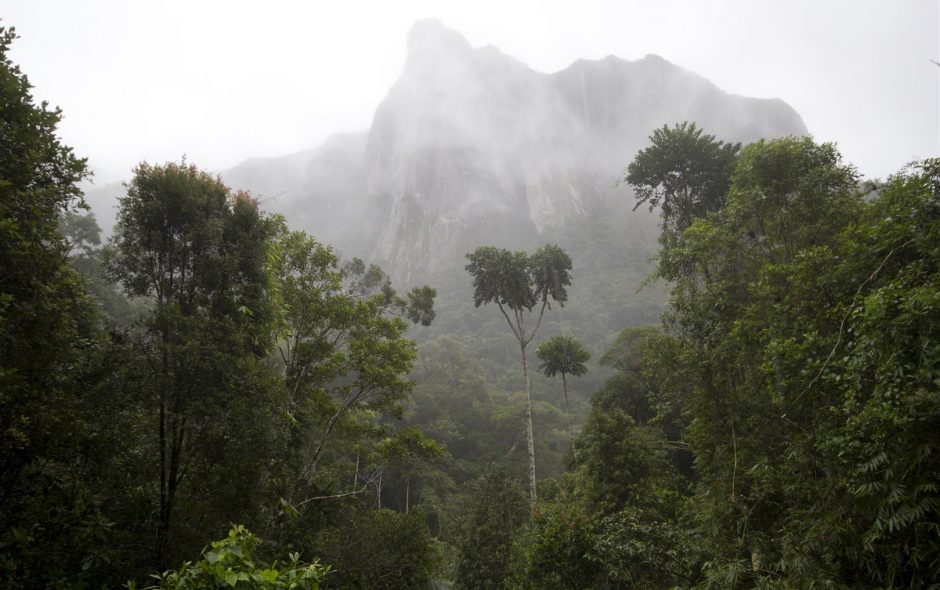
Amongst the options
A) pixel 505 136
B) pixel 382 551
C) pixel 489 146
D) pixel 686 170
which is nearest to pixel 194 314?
pixel 382 551

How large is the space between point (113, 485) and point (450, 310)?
6366 cm

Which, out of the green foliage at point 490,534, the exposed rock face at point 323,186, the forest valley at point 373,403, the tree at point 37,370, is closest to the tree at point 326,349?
the forest valley at point 373,403

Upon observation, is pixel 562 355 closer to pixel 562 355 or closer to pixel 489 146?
pixel 562 355

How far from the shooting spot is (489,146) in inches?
3740

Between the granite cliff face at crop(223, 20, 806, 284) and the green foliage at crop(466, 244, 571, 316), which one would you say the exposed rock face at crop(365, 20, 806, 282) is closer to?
the granite cliff face at crop(223, 20, 806, 284)

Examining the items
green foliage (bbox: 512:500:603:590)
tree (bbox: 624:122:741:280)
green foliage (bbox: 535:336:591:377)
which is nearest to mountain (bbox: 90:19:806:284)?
green foliage (bbox: 535:336:591:377)

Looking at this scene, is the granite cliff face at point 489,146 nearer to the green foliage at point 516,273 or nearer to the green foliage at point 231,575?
the green foliage at point 516,273

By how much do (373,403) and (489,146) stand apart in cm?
9017

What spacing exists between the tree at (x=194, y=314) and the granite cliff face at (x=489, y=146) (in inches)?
2793

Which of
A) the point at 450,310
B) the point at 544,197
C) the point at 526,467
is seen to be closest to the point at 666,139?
the point at 526,467

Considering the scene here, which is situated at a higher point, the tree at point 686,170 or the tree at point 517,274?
the tree at point 686,170

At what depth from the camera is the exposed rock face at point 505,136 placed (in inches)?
3332

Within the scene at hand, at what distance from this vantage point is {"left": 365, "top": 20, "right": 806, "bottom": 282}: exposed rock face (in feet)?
278

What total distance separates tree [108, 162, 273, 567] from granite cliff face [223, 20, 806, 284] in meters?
70.9
